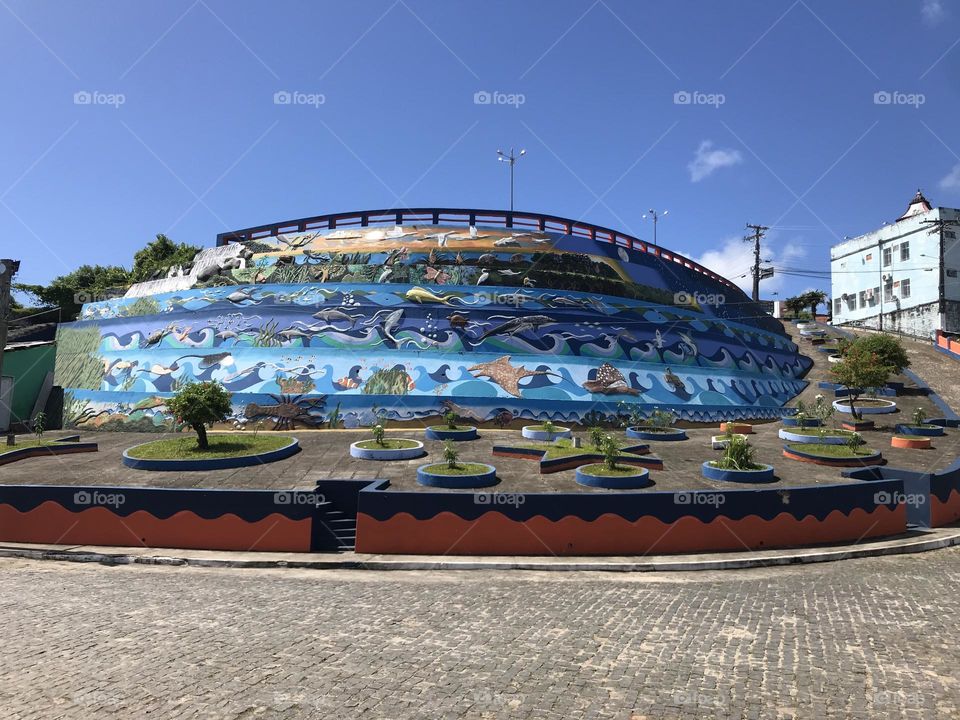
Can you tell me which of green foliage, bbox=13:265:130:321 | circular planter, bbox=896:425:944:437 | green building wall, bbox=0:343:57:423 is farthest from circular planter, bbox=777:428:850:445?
green foliage, bbox=13:265:130:321

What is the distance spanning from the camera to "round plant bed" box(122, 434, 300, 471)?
1811 centimetres

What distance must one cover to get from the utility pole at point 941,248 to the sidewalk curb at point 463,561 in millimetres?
51923

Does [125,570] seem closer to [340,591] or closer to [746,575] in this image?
[340,591]

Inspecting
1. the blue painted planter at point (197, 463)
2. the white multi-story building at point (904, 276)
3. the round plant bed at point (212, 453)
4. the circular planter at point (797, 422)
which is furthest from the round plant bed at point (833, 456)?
the white multi-story building at point (904, 276)

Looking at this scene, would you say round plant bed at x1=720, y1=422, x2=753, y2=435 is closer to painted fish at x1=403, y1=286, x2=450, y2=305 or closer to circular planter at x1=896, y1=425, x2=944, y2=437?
circular planter at x1=896, y1=425, x2=944, y2=437

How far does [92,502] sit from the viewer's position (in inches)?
561

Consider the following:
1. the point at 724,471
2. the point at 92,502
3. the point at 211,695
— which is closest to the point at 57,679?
the point at 211,695

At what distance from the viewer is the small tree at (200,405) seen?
19.1 metres

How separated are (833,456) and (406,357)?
1962 centimetres

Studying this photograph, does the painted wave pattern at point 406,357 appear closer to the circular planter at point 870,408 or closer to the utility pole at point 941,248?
the circular planter at point 870,408

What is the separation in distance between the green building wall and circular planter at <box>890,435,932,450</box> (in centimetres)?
4605

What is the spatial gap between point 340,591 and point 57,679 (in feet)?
15.8

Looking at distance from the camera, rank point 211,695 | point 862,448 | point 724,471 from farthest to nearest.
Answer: point 862,448
point 724,471
point 211,695

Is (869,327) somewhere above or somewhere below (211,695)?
above
